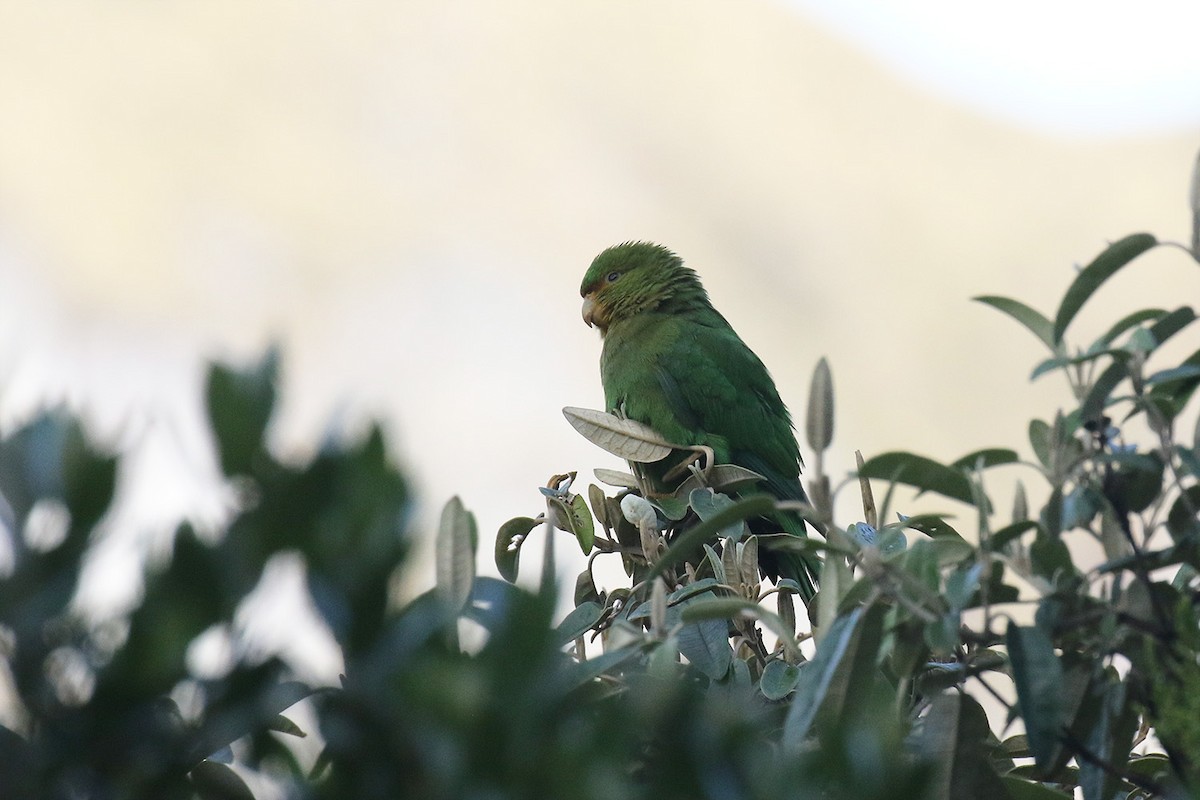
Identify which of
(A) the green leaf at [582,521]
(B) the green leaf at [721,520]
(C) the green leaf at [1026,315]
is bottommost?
(B) the green leaf at [721,520]

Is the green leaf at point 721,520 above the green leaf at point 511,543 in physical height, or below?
below

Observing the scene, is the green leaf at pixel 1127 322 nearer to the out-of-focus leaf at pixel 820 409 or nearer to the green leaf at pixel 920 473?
the green leaf at pixel 920 473

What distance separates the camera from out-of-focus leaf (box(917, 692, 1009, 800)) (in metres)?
1.33

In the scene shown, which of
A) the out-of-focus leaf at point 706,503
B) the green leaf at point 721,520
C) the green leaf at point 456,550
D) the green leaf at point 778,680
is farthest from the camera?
the out-of-focus leaf at point 706,503

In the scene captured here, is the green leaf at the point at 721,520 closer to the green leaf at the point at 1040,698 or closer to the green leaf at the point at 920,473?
the green leaf at the point at 920,473

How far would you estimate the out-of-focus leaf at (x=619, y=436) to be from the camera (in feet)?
7.79

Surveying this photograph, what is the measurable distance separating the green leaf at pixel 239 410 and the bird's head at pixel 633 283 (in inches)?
158

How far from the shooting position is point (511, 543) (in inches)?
87.2

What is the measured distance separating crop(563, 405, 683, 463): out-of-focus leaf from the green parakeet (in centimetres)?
175

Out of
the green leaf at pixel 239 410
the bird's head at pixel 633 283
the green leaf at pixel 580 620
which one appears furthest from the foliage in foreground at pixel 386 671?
the bird's head at pixel 633 283

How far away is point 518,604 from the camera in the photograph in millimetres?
771

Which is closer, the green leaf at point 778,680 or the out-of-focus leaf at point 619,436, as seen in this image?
the green leaf at point 778,680

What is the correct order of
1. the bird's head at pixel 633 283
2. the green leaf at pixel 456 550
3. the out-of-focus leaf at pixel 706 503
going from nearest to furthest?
the green leaf at pixel 456 550, the out-of-focus leaf at pixel 706 503, the bird's head at pixel 633 283

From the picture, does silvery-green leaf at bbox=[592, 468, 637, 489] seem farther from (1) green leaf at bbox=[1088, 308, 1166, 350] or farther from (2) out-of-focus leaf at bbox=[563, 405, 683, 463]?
(1) green leaf at bbox=[1088, 308, 1166, 350]
